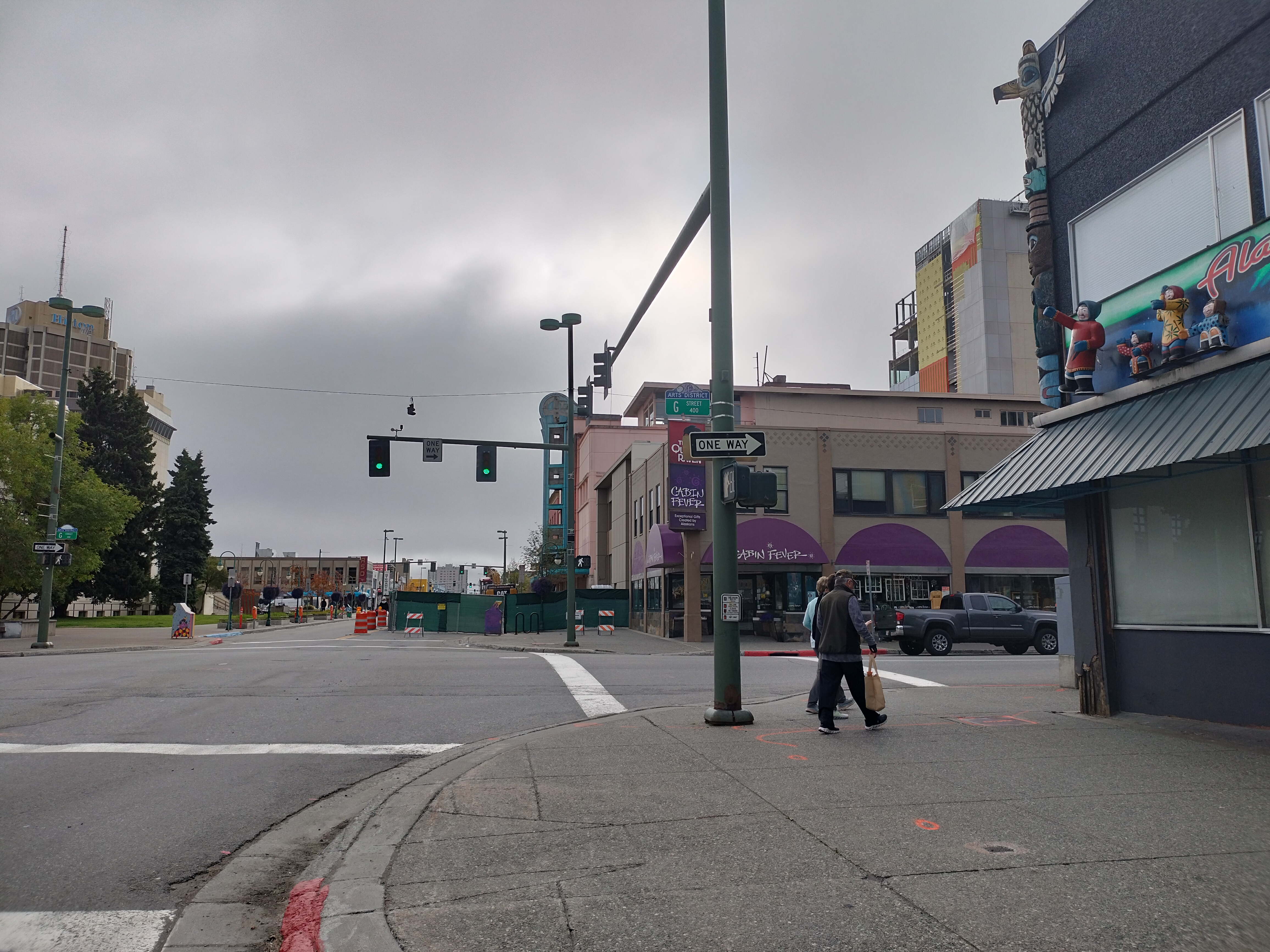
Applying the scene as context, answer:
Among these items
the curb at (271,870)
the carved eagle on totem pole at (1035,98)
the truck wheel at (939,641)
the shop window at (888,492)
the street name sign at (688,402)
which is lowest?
the curb at (271,870)

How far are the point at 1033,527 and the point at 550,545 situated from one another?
45985 mm

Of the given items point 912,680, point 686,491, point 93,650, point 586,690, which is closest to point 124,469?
point 93,650

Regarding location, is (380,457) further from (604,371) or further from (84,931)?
(84,931)

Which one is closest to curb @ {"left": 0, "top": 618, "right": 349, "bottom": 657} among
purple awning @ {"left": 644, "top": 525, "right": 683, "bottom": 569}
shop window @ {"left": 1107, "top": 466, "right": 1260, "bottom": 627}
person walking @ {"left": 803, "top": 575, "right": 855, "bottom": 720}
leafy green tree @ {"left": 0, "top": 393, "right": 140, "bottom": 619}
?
leafy green tree @ {"left": 0, "top": 393, "right": 140, "bottom": 619}

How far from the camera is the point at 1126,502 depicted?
11219mm

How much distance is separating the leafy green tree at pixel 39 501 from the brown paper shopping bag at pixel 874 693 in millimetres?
31797

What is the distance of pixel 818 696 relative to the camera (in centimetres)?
1037

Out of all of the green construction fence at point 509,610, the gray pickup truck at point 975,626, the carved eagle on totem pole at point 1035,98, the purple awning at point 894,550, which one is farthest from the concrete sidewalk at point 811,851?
the green construction fence at point 509,610

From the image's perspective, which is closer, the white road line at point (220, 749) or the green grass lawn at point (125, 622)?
the white road line at point (220, 749)

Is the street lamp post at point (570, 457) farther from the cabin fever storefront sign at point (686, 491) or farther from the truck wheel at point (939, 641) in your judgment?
the truck wheel at point (939, 641)

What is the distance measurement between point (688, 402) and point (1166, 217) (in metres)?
6.12

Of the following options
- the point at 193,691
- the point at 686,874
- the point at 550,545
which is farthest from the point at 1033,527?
the point at 550,545

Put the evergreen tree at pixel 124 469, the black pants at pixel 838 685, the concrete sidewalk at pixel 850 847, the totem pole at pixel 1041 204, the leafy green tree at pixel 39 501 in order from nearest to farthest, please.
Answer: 1. the concrete sidewalk at pixel 850 847
2. the black pants at pixel 838 685
3. the totem pole at pixel 1041 204
4. the leafy green tree at pixel 39 501
5. the evergreen tree at pixel 124 469

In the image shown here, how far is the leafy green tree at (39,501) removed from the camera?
34.9 meters
